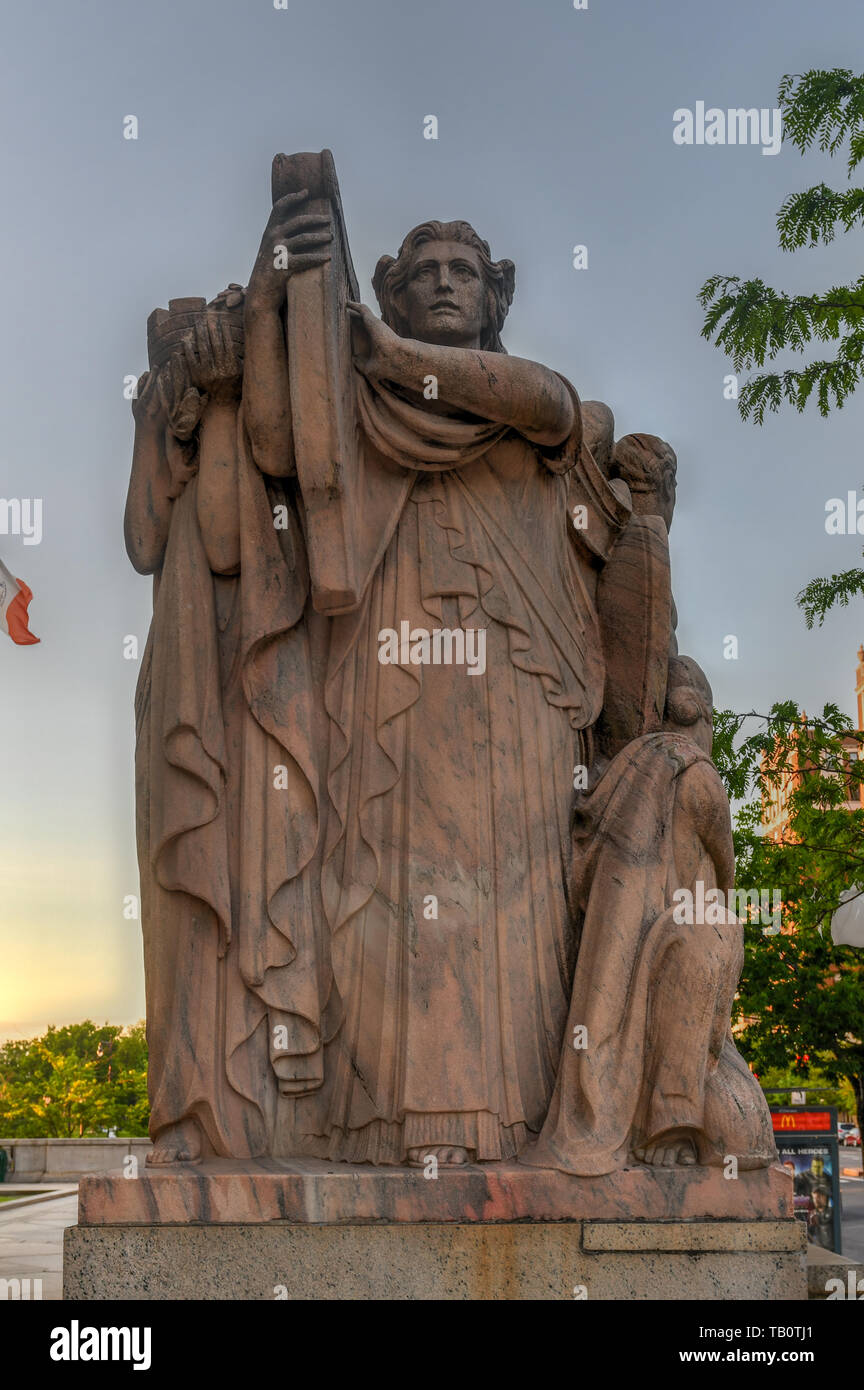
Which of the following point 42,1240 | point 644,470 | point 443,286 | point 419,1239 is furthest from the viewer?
point 42,1240

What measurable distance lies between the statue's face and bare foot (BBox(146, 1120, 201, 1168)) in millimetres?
3421

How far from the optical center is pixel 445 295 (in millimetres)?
6285

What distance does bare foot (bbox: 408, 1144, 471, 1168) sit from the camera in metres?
5.21

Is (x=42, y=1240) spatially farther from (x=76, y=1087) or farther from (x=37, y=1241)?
(x=76, y=1087)

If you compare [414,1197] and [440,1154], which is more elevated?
[440,1154]

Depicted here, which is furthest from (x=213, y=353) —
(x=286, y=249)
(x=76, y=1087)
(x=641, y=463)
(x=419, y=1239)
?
(x=76, y=1087)

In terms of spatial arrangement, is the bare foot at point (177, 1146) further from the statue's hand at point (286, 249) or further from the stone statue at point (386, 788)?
the statue's hand at point (286, 249)

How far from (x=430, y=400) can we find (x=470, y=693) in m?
1.20

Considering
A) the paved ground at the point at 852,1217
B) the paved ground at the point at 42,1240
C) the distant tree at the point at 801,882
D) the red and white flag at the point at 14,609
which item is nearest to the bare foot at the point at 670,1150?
the paved ground at the point at 42,1240

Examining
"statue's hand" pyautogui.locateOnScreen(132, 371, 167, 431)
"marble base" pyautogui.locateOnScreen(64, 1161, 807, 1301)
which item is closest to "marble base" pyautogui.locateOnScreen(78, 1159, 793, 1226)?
"marble base" pyautogui.locateOnScreen(64, 1161, 807, 1301)

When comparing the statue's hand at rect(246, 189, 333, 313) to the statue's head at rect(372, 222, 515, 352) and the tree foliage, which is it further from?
the tree foliage

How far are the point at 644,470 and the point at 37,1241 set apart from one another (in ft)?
36.8
